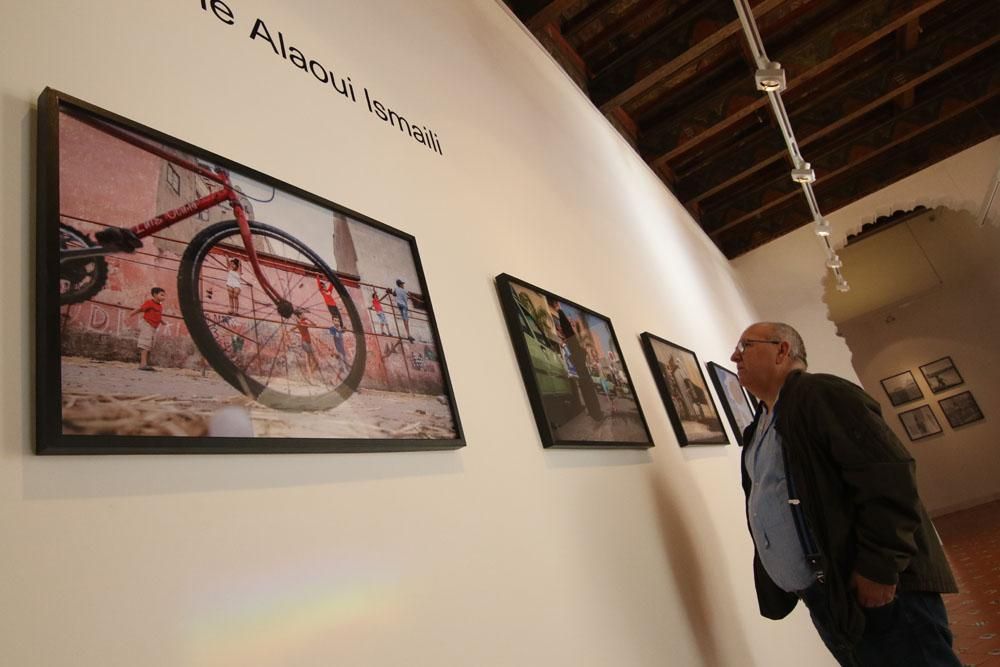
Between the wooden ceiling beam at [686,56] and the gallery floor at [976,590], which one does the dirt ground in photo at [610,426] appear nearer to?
the gallery floor at [976,590]

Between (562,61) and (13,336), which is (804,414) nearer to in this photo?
(13,336)

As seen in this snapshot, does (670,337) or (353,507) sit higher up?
(670,337)

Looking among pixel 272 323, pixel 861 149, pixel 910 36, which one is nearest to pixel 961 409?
pixel 861 149

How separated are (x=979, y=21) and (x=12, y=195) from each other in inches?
352

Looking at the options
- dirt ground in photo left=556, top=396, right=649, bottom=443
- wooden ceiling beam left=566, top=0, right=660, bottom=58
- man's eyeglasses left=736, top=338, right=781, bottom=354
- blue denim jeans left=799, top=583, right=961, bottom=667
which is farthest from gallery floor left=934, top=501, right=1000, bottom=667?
wooden ceiling beam left=566, top=0, right=660, bottom=58

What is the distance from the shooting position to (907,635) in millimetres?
1954

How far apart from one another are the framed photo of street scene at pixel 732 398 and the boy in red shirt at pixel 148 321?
3.60 meters

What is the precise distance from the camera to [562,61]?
554 centimetres

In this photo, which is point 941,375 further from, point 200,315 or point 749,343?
point 200,315

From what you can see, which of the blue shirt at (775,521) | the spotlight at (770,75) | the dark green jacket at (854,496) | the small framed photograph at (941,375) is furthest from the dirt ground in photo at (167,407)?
the small framed photograph at (941,375)

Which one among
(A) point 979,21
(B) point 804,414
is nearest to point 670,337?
(B) point 804,414

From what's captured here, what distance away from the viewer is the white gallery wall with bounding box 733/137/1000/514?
8.62 meters

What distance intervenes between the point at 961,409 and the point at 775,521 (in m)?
13.2

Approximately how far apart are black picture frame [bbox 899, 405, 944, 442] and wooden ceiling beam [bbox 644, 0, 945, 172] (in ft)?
30.1
